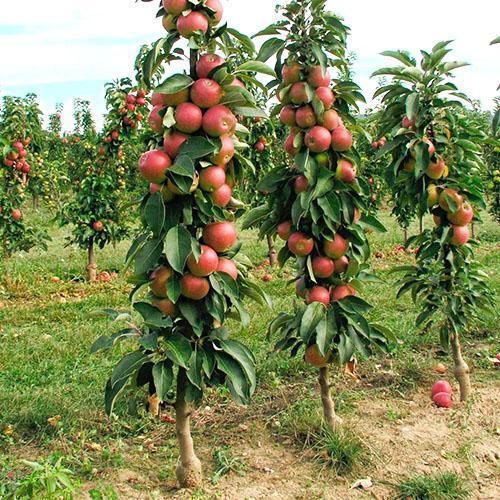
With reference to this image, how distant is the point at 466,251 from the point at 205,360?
A: 207 centimetres

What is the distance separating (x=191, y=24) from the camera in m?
2.37

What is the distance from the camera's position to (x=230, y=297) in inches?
98.5

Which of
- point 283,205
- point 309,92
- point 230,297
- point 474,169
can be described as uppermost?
point 309,92

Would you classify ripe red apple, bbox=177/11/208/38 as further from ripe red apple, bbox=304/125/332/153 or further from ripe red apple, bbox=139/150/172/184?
ripe red apple, bbox=304/125/332/153

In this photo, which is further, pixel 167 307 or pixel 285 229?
pixel 285 229

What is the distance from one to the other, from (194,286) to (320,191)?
867mm

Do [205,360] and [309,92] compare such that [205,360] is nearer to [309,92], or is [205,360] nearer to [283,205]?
[283,205]

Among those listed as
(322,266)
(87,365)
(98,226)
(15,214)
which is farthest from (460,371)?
(15,214)

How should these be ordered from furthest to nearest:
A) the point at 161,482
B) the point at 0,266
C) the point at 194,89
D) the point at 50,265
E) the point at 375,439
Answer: the point at 50,265 → the point at 0,266 → the point at 375,439 → the point at 161,482 → the point at 194,89

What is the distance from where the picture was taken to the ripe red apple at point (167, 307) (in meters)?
2.51

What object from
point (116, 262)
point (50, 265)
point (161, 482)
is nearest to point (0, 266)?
point (50, 265)

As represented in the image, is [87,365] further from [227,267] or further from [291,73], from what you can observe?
[291,73]

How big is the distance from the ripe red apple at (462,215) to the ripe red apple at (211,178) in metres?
1.80

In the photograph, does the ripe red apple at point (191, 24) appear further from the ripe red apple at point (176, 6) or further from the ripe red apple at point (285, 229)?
the ripe red apple at point (285, 229)
